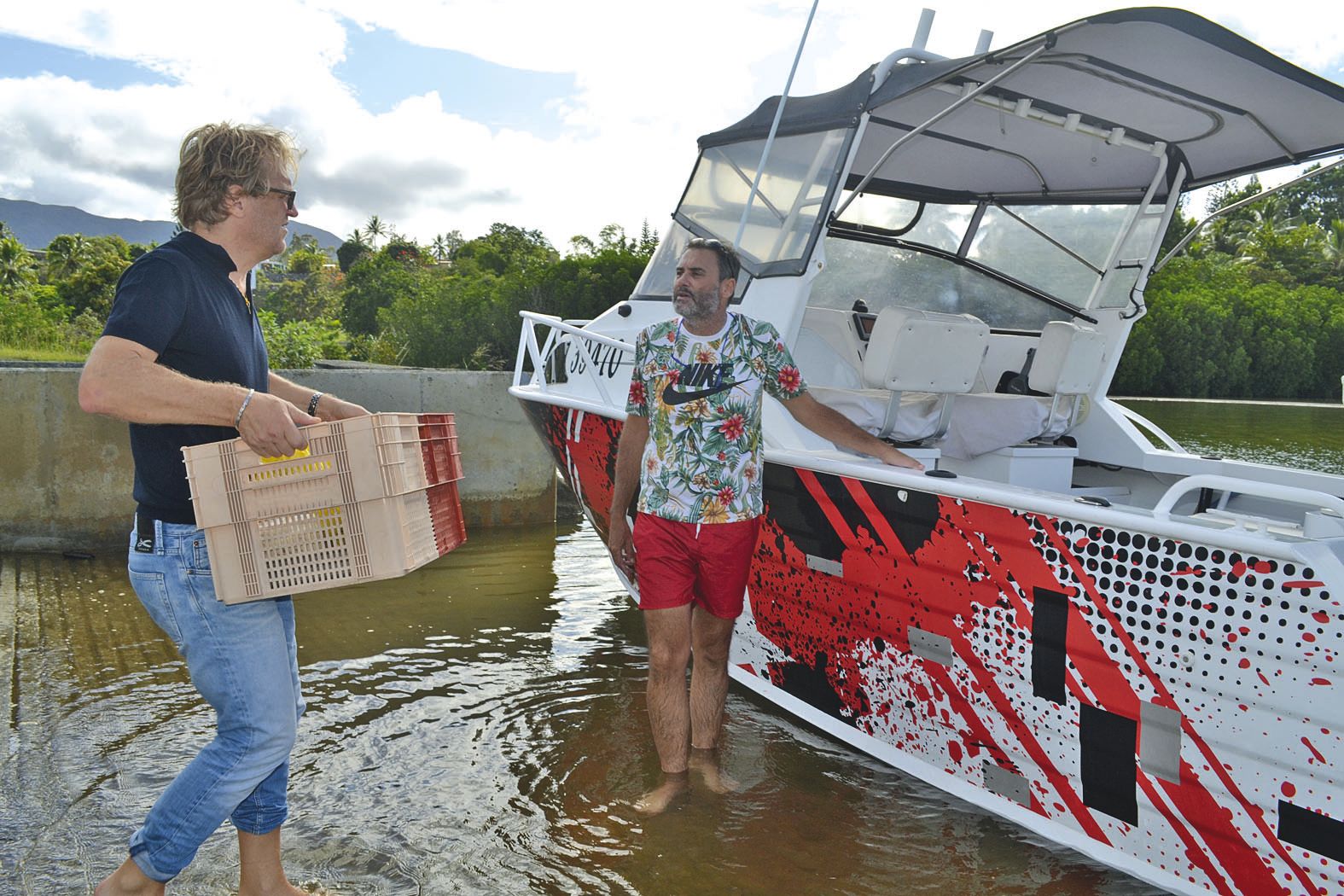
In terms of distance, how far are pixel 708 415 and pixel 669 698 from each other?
3.40 feet

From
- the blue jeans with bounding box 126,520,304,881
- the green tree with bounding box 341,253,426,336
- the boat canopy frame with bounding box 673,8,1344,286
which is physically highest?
the green tree with bounding box 341,253,426,336

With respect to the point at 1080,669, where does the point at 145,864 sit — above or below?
below

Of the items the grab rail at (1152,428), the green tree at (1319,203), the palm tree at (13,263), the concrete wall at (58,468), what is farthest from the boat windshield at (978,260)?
the green tree at (1319,203)

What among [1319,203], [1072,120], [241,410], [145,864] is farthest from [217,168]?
[1319,203]

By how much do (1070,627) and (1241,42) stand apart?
7.31 feet

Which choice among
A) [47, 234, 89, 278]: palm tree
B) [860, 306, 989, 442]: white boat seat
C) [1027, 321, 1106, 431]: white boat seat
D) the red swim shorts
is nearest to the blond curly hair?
the red swim shorts

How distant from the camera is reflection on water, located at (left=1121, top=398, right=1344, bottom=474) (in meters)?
14.8

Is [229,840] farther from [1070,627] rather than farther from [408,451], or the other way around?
[1070,627]

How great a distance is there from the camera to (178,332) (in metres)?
2.21

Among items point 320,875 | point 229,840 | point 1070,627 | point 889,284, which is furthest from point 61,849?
point 889,284

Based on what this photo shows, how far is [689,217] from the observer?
555cm

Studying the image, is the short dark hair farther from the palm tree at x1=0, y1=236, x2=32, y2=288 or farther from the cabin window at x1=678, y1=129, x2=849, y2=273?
the palm tree at x1=0, y1=236, x2=32, y2=288

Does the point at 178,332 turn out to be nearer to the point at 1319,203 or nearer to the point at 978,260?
the point at 978,260

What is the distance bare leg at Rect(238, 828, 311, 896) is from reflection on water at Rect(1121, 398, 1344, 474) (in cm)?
1210
